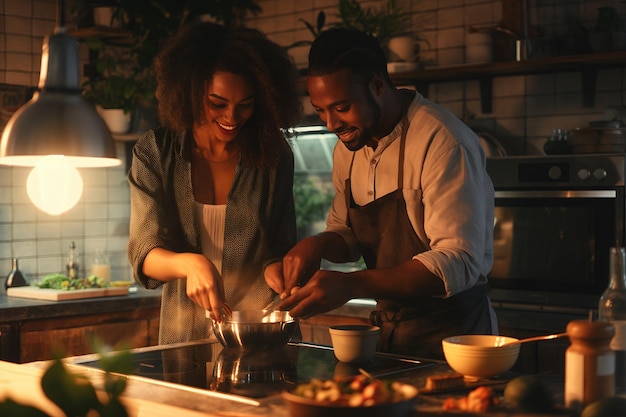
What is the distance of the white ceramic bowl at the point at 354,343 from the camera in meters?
2.13

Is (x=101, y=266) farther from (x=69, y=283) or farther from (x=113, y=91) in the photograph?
(x=113, y=91)

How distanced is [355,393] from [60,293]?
288cm

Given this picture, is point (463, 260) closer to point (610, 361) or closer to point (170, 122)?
point (610, 361)

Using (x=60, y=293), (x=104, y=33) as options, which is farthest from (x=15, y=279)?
(x=104, y=33)

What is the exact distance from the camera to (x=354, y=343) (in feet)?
7.00

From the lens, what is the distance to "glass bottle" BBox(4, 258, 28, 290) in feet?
15.1

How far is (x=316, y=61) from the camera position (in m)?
2.48

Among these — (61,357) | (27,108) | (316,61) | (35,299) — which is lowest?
(35,299)

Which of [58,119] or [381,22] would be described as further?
[381,22]

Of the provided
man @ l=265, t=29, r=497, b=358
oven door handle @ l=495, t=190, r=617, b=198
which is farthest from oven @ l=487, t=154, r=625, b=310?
man @ l=265, t=29, r=497, b=358

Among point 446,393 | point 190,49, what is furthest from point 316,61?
point 446,393

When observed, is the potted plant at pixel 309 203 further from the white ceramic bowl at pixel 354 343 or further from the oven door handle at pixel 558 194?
the white ceramic bowl at pixel 354 343

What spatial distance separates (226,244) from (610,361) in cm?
132

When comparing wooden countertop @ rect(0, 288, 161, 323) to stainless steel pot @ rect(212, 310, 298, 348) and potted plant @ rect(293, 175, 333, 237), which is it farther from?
stainless steel pot @ rect(212, 310, 298, 348)
